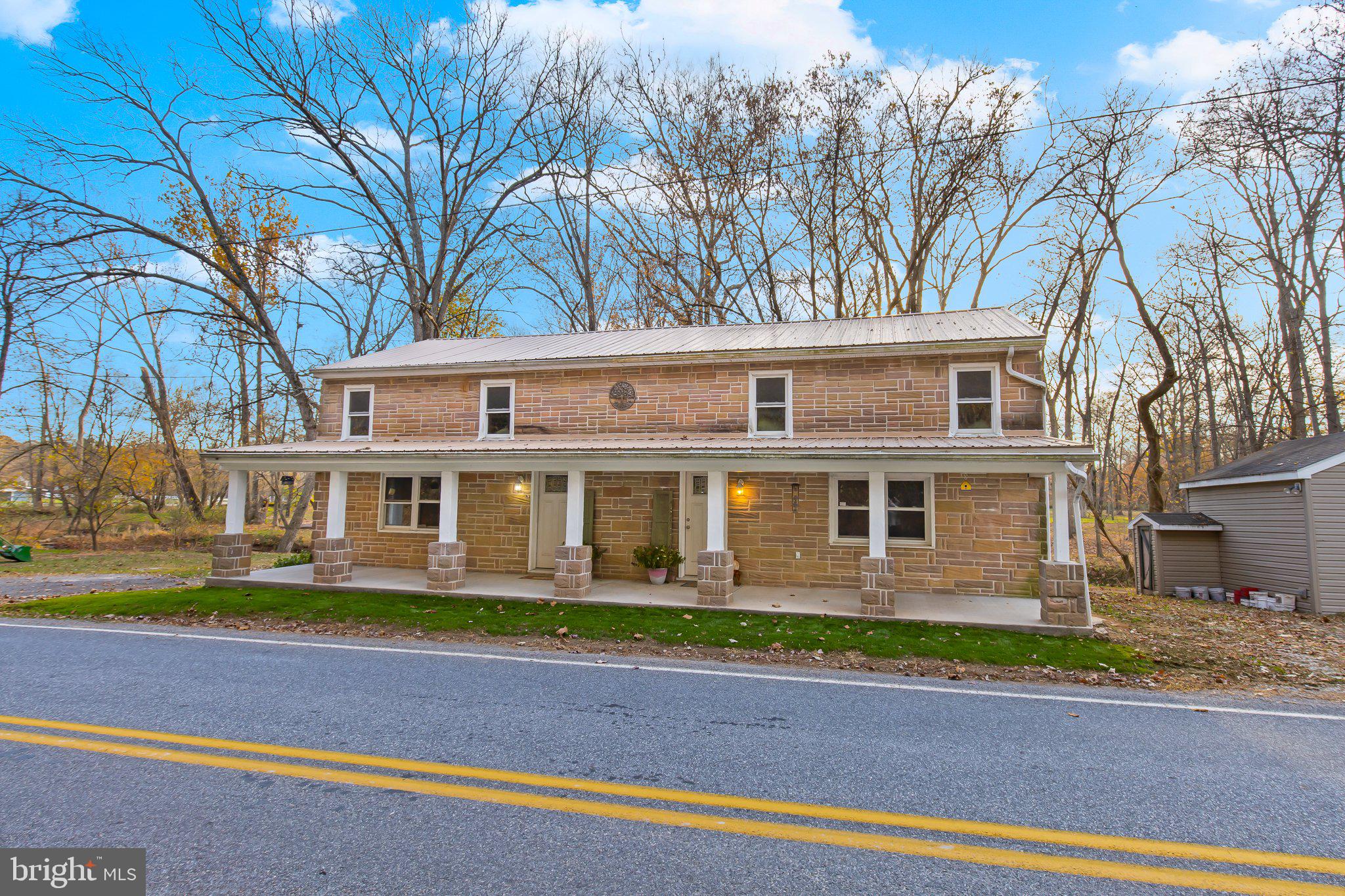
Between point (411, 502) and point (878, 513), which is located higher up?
point (411, 502)

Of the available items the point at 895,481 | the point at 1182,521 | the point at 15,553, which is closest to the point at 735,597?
the point at 895,481

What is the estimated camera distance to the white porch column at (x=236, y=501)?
12711 mm

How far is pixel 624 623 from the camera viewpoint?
29.3ft

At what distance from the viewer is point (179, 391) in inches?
1104

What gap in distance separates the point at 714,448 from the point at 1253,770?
23.7 ft

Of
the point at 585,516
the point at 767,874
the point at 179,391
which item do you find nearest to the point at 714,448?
the point at 585,516

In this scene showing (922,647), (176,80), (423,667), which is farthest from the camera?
(176,80)

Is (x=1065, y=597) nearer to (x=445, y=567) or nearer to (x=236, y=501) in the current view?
(x=445, y=567)

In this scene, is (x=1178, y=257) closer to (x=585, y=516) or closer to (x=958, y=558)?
(x=958, y=558)

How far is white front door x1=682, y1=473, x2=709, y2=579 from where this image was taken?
12.5m

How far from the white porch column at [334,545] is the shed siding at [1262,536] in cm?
1859

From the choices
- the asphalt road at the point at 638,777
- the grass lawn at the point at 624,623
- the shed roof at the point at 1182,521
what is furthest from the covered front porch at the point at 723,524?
the shed roof at the point at 1182,521

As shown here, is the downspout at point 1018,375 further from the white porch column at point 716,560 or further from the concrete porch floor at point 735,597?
the white porch column at point 716,560

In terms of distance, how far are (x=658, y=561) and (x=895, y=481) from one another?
16.0 feet
